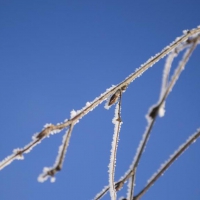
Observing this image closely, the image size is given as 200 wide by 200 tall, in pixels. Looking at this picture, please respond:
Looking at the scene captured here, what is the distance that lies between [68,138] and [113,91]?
7.5 inches

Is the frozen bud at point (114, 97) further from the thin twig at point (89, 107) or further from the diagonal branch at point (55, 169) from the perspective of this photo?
the diagonal branch at point (55, 169)

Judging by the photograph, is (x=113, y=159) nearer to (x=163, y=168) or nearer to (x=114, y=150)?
(x=114, y=150)

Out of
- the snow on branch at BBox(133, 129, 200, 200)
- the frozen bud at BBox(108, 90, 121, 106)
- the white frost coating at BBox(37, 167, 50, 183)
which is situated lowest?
the snow on branch at BBox(133, 129, 200, 200)

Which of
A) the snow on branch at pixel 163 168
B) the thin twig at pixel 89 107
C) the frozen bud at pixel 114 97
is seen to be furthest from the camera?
the frozen bud at pixel 114 97

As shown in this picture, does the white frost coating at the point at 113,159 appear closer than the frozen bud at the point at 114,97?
Yes

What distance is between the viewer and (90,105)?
608 millimetres

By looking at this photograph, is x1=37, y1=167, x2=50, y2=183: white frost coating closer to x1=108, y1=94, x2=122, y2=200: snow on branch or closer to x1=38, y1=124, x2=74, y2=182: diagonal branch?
x1=38, y1=124, x2=74, y2=182: diagonal branch

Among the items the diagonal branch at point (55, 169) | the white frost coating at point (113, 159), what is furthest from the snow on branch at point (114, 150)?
the diagonal branch at point (55, 169)

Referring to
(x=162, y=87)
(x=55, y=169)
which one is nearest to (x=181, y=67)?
(x=162, y=87)

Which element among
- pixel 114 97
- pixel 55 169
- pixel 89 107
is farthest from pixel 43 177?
pixel 114 97

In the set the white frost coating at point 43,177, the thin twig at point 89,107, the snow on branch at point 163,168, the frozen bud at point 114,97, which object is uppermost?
the frozen bud at point 114,97

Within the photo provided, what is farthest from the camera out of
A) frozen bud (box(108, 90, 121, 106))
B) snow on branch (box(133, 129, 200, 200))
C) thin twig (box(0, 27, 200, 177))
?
frozen bud (box(108, 90, 121, 106))

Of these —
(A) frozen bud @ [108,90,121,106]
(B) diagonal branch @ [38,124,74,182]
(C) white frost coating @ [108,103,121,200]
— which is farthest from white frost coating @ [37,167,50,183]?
(A) frozen bud @ [108,90,121,106]

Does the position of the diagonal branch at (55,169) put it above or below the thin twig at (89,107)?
below
